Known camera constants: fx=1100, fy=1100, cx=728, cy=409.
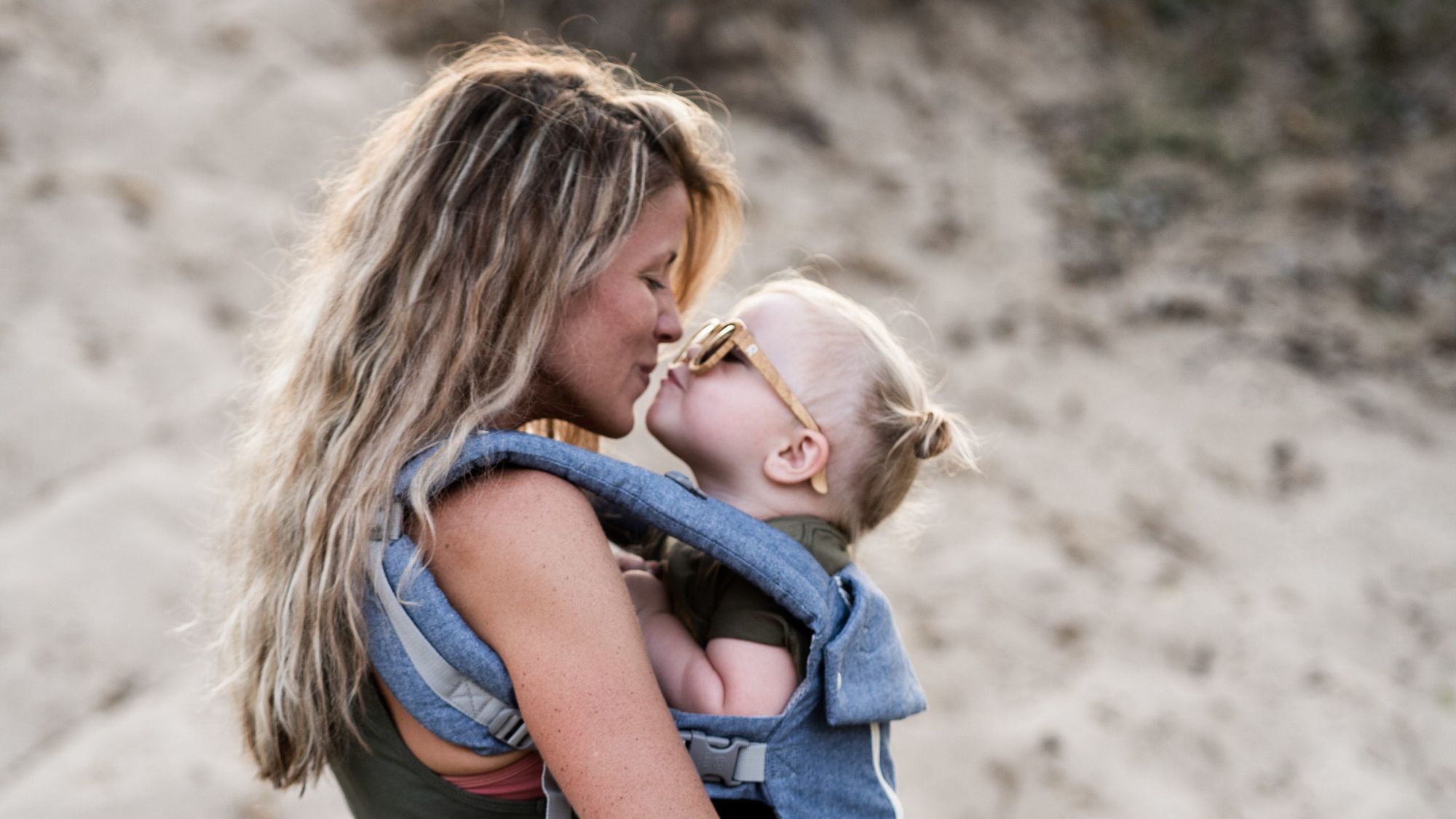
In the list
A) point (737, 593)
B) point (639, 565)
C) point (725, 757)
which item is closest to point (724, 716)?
point (725, 757)

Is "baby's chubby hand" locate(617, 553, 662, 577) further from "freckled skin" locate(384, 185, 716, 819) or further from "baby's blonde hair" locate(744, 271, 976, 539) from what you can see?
"freckled skin" locate(384, 185, 716, 819)

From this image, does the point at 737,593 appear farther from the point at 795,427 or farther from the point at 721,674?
the point at 795,427

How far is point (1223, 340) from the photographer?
5652 mm

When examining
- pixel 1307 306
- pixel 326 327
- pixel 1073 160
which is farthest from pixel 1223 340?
pixel 326 327

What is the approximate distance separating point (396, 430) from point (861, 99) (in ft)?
19.5

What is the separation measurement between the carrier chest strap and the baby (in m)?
0.35

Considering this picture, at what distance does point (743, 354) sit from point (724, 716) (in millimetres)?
603

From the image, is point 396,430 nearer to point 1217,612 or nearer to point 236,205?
point 1217,612

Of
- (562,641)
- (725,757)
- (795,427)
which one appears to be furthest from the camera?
(795,427)

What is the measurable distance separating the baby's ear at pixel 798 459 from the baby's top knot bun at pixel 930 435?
0.52 feet

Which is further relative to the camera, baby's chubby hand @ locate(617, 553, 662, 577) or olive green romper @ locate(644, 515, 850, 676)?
baby's chubby hand @ locate(617, 553, 662, 577)

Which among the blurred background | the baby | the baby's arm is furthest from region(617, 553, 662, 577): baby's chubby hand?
the blurred background

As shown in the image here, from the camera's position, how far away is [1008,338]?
5.56 meters

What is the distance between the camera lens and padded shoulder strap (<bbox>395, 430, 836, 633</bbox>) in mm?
1306
